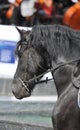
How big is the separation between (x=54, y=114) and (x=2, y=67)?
572cm

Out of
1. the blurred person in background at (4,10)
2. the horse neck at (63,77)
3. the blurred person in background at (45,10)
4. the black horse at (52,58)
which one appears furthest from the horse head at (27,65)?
the blurred person in background at (4,10)

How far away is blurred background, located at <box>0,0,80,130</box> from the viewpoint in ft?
30.1

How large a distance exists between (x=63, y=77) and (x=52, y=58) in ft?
0.75

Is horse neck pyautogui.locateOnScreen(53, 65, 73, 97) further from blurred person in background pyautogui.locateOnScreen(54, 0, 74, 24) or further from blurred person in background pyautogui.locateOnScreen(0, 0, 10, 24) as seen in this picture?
blurred person in background pyautogui.locateOnScreen(0, 0, 10, 24)

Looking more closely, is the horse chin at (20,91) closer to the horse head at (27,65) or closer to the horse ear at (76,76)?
the horse head at (27,65)

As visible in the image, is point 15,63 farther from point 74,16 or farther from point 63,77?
point 63,77

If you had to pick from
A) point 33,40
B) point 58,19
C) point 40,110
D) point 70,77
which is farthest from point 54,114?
point 58,19

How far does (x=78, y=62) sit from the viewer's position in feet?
19.9

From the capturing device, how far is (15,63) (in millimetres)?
11617

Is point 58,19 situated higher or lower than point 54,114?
lower

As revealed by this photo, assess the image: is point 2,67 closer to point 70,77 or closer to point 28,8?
point 28,8

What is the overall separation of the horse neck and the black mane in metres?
0.14

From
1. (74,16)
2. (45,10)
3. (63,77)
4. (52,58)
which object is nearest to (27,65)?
(52,58)

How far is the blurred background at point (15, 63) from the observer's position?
9.19 m
